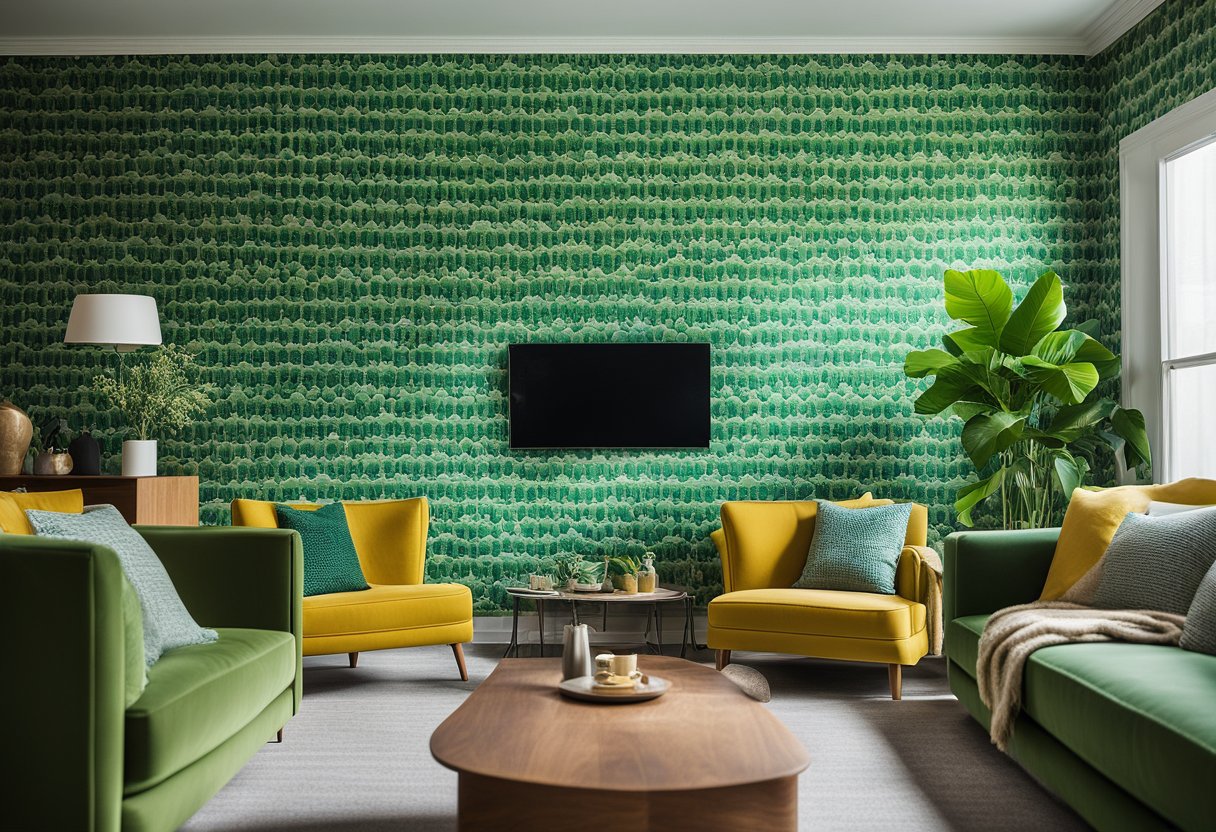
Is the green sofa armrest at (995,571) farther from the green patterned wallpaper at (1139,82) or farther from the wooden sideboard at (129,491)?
the wooden sideboard at (129,491)

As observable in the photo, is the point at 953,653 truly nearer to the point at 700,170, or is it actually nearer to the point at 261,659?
the point at 261,659

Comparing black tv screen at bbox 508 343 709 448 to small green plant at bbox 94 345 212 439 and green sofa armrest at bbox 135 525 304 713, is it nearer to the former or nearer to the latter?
small green plant at bbox 94 345 212 439

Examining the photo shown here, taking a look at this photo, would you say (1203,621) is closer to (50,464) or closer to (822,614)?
(822,614)

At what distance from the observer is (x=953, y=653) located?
356 centimetres

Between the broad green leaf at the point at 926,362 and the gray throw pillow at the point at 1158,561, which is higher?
the broad green leaf at the point at 926,362

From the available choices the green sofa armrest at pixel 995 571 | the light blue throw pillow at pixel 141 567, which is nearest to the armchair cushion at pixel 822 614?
the green sofa armrest at pixel 995 571

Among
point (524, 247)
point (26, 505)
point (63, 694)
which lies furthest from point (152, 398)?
point (63, 694)

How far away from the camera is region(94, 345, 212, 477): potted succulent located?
497 centimetres

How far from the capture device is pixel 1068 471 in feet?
15.4

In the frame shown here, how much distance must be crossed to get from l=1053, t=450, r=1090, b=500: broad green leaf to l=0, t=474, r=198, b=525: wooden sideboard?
431 centimetres

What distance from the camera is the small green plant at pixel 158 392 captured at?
201 inches

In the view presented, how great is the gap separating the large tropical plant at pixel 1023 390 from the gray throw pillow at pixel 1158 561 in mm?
1378

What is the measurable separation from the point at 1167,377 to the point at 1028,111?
1.66 metres

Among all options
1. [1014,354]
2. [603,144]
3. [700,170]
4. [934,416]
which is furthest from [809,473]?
[603,144]
